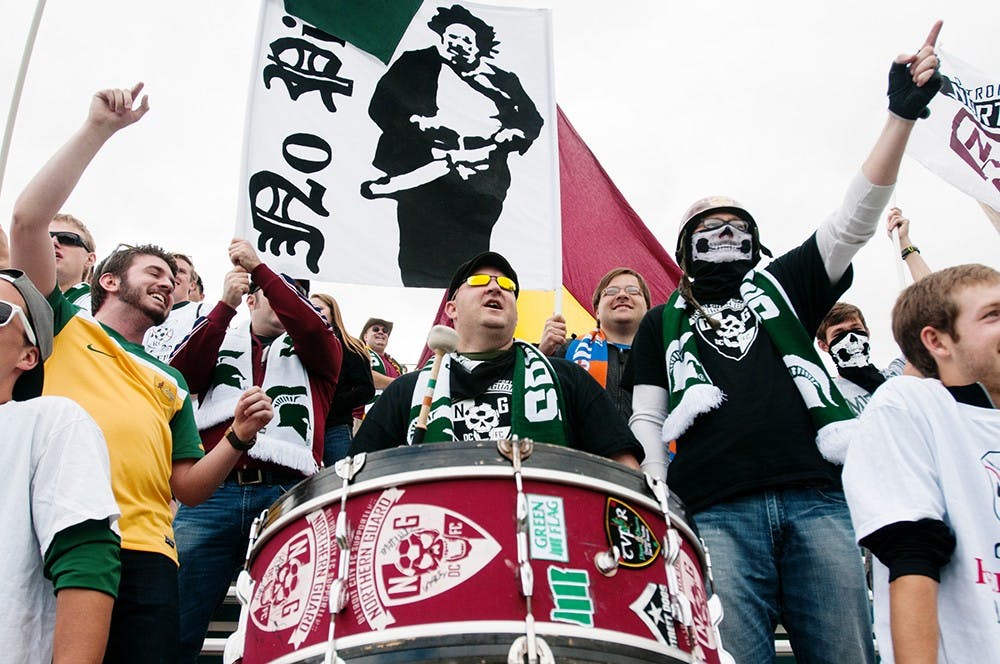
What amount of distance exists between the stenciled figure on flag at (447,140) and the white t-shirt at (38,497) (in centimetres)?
281

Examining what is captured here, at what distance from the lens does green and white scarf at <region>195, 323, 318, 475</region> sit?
12.3ft

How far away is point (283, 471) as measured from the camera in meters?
3.72

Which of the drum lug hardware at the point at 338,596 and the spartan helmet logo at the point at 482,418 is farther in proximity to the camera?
the spartan helmet logo at the point at 482,418

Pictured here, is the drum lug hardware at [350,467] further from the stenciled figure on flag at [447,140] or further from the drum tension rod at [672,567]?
the stenciled figure on flag at [447,140]

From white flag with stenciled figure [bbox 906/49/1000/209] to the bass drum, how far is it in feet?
15.9

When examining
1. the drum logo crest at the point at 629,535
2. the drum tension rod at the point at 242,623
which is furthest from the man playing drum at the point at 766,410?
the drum tension rod at the point at 242,623

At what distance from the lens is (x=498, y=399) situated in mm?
2973

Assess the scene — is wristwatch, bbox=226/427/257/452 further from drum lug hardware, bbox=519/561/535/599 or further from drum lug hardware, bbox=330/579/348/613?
drum lug hardware, bbox=519/561/535/599

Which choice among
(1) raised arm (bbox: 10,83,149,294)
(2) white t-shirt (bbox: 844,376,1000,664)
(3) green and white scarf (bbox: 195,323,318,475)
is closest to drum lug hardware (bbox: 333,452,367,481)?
(2) white t-shirt (bbox: 844,376,1000,664)

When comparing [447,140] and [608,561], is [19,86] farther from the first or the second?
[608,561]

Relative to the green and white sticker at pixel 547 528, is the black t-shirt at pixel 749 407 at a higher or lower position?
higher

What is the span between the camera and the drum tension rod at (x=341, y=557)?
1.76 metres

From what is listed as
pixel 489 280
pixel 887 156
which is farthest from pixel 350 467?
pixel 887 156

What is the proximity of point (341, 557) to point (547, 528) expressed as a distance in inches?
17.9
